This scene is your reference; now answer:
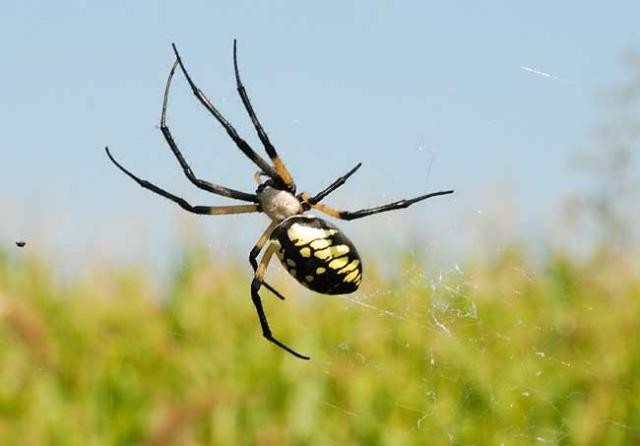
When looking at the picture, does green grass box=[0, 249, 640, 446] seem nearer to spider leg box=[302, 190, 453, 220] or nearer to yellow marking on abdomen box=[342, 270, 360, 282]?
spider leg box=[302, 190, 453, 220]

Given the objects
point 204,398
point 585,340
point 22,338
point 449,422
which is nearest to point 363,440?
point 449,422

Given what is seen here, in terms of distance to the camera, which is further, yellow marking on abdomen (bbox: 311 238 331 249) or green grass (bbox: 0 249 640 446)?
green grass (bbox: 0 249 640 446)

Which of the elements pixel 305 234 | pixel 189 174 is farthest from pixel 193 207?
pixel 305 234

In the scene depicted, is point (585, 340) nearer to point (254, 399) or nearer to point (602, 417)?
point (602, 417)

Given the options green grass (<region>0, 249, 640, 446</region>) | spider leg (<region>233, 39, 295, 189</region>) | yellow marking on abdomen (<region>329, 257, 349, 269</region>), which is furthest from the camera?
green grass (<region>0, 249, 640, 446</region>)

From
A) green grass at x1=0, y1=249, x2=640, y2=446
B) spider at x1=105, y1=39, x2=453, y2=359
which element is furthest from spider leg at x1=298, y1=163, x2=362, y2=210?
green grass at x1=0, y1=249, x2=640, y2=446

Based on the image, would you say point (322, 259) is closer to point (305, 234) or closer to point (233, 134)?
point (305, 234)
